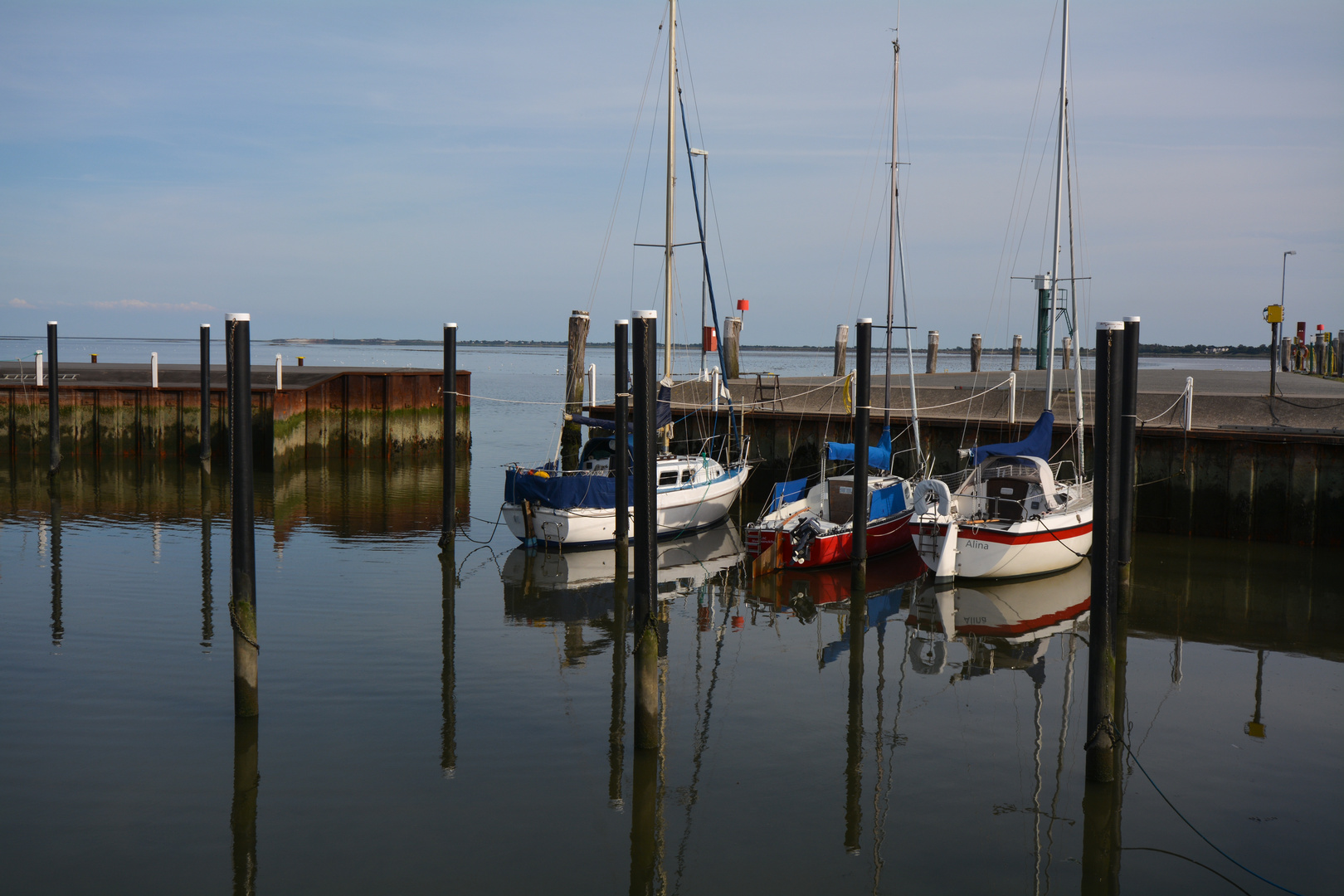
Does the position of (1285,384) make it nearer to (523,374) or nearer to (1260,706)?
(1260,706)

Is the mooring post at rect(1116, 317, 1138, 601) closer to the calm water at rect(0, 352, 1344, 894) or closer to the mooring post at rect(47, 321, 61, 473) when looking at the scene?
the calm water at rect(0, 352, 1344, 894)

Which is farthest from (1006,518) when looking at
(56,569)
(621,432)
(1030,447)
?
(56,569)

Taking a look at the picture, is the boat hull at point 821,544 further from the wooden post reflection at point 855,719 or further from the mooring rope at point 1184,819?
the mooring rope at point 1184,819

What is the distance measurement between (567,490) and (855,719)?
9.46 metres

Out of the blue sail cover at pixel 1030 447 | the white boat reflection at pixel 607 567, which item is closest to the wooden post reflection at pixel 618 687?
the white boat reflection at pixel 607 567

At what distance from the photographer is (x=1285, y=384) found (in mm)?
32938

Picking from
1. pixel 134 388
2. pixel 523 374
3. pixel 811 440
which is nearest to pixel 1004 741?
pixel 811 440

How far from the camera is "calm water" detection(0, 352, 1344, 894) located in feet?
23.9

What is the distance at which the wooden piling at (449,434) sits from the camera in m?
17.0

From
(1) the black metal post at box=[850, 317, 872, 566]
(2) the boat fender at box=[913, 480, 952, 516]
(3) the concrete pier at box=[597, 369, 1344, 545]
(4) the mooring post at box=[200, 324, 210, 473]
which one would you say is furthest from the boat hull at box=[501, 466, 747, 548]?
(4) the mooring post at box=[200, 324, 210, 473]

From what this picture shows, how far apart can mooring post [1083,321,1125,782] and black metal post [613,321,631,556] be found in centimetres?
571

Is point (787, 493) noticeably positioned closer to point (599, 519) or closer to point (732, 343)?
point (599, 519)

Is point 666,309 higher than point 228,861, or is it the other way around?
point 666,309

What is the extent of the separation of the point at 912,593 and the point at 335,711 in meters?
9.73
